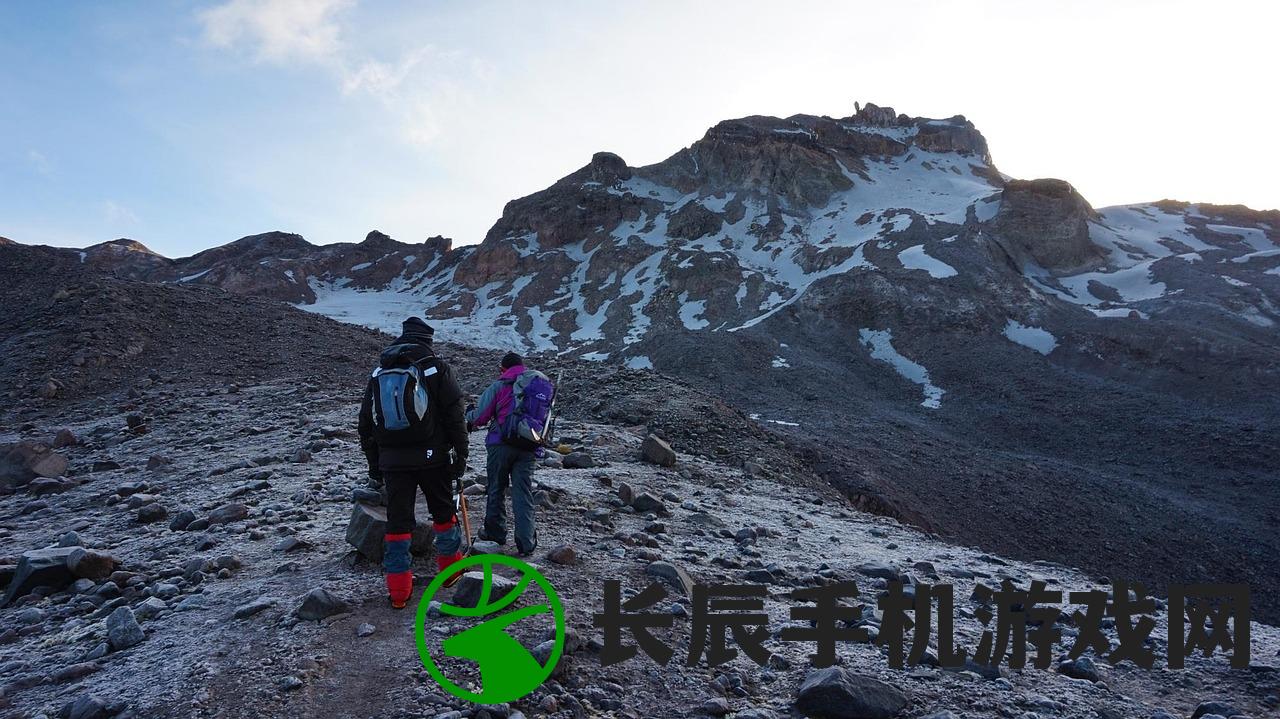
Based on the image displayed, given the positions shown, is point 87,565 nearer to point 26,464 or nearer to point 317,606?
point 317,606

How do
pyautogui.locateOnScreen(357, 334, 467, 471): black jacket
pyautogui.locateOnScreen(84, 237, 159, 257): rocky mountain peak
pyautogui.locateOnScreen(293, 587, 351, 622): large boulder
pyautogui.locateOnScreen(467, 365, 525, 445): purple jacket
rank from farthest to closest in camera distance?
pyautogui.locateOnScreen(84, 237, 159, 257): rocky mountain peak < pyautogui.locateOnScreen(467, 365, 525, 445): purple jacket < pyautogui.locateOnScreen(357, 334, 467, 471): black jacket < pyautogui.locateOnScreen(293, 587, 351, 622): large boulder

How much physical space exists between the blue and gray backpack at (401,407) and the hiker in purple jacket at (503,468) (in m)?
1.14

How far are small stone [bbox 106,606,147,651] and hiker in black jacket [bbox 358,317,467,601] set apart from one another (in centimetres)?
165

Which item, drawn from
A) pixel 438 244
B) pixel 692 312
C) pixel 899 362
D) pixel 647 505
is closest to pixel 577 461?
pixel 647 505

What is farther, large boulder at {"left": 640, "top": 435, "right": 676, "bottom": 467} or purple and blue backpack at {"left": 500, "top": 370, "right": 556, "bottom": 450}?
large boulder at {"left": 640, "top": 435, "right": 676, "bottom": 467}

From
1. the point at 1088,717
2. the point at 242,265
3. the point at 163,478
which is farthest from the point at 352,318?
the point at 1088,717

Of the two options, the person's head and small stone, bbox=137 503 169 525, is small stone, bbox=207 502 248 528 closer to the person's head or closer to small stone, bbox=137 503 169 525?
small stone, bbox=137 503 169 525

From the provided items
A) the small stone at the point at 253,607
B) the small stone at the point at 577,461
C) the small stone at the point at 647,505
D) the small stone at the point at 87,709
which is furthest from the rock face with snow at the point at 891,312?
the small stone at the point at 87,709

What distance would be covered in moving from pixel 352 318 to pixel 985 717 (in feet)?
213

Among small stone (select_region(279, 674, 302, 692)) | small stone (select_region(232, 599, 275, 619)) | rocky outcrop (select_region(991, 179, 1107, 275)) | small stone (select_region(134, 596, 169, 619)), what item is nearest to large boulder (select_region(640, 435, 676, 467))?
small stone (select_region(232, 599, 275, 619))

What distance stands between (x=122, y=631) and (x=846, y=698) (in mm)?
4981

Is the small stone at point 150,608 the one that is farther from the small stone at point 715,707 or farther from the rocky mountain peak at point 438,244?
the rocky mountain peak at point 438,244

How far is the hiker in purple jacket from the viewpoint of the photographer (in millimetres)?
6457

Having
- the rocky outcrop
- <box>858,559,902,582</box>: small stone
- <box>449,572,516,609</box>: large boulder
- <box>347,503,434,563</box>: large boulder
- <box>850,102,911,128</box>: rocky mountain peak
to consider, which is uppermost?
<box>850,102,911,128</box>: rocky mountain peak
